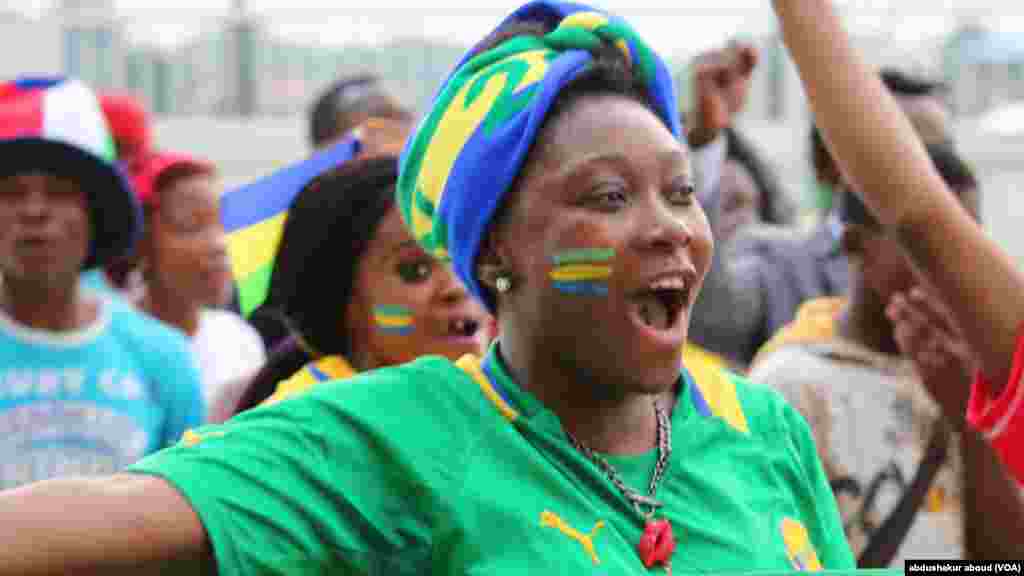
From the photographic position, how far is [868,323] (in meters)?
4.58

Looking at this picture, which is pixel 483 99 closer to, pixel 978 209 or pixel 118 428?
pixel 978 209

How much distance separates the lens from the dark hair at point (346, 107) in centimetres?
722

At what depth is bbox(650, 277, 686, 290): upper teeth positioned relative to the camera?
265cm

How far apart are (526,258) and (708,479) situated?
0.39 metres

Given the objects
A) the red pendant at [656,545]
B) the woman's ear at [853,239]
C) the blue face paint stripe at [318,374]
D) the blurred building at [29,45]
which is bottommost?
the blurred building at [29,45]

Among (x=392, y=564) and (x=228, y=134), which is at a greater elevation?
(x=392, y=564)

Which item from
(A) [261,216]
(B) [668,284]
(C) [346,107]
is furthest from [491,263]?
(C) [346,107]

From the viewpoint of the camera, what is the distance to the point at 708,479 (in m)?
2.74

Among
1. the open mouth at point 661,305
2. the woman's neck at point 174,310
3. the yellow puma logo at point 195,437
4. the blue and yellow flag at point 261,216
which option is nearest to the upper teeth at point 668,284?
the open mouth at point 661,305

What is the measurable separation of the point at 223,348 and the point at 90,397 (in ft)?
5.16

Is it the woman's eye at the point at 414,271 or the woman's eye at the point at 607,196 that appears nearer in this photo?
the woman's eye at the point at 607,196

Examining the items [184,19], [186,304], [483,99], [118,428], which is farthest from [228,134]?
[483,99]

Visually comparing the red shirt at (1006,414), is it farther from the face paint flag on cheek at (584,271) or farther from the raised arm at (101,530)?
the raised arm at (101,530)

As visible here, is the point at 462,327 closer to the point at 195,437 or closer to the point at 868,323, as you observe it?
the point at 868,323
